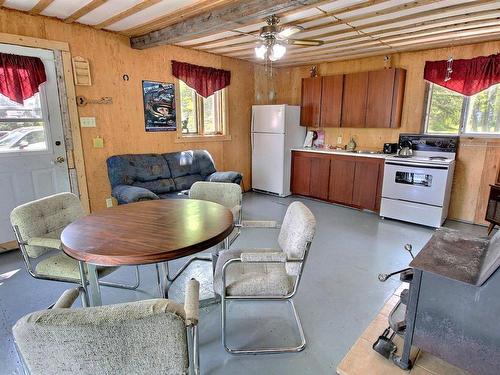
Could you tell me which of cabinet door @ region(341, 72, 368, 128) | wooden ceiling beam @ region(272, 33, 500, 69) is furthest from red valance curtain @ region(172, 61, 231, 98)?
cabinet door @ region(341, 72, 368, 128)

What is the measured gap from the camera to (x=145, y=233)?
5.58 ft

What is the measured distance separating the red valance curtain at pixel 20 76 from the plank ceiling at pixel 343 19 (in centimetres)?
49

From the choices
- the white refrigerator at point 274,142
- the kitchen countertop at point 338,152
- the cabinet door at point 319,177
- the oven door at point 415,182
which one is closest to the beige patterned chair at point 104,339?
the oven door at point 415,182

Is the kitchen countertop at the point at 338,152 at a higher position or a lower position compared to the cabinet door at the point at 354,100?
lower

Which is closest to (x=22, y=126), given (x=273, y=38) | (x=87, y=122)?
(x=87, y=122)

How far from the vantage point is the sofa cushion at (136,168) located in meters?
3.73

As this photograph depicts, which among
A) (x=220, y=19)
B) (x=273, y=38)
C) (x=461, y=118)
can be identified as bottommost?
(x=461, y=118)

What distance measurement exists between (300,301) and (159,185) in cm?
249

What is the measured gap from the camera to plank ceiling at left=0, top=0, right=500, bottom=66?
2727mm

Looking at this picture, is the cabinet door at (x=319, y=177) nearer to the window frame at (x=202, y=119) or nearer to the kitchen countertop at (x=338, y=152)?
the kitchen countertop at (x=338, y=152)

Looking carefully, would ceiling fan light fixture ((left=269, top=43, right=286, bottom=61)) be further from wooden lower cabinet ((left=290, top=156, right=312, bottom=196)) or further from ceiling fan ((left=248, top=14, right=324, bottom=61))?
wooden lower cabinet ((left=290, top=156, right=312, bottom=196))

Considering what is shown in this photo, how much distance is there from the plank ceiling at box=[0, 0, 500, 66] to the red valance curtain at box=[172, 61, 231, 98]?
1.75ft

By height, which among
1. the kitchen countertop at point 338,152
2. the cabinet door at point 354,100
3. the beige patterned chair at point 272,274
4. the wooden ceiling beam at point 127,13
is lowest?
the beige patterned chair at point 272,274

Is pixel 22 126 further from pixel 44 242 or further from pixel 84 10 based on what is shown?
pixel 44 242
